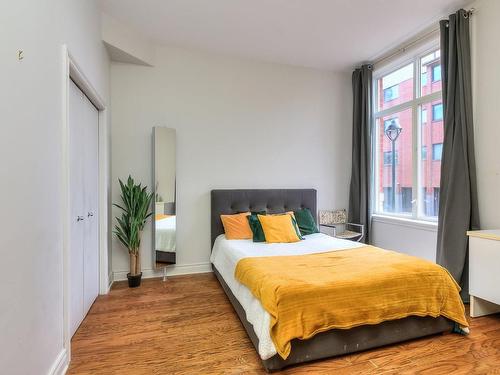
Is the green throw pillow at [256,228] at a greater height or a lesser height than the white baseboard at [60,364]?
greater

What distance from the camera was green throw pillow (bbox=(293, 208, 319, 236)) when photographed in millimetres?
3711

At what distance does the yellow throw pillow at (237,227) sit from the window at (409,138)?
2101 mm

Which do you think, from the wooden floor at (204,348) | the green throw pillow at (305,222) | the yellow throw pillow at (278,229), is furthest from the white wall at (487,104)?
the yellow throw pillow at (278,229)

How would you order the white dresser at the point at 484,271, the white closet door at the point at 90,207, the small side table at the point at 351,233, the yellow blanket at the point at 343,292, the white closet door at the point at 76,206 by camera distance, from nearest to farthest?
the yellow blanket at the point at 343,292, the white closet door at the point at 76,206, the white dresser at the point at 484,271, the white closet door at the point at 90,207, the small side table at the point at 351,233

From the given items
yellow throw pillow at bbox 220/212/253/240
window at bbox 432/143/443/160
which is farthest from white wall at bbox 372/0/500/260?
yellow throw pillow at bbox 220/212/253/240

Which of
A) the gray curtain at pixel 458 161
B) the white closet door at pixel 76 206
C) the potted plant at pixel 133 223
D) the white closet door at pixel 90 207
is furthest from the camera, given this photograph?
the potted plant at pixel 133 223

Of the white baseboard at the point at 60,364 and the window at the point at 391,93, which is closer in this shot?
the white baseboard at the point at 60,364

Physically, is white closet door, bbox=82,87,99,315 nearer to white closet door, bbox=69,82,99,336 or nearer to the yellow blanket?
white closet door, bbox=69,82,99,336

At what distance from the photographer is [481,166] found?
9.13 ft

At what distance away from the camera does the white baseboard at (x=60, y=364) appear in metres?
1.65

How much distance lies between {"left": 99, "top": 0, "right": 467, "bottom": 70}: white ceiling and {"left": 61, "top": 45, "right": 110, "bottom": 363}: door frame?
41.2 inches

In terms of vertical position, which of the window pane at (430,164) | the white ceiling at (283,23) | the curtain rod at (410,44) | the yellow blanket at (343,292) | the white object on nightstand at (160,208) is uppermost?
the white ceiling at (283,23)

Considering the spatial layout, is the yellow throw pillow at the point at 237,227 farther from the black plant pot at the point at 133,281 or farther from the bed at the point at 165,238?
the black plant pot at the point at 133,281

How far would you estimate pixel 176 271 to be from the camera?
3684 millimetres
